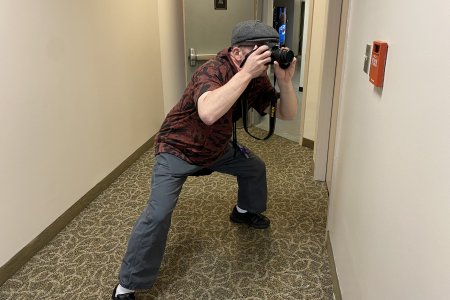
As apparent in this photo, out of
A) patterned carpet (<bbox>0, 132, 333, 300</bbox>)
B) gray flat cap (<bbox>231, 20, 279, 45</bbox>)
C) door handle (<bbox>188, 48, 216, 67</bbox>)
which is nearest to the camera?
gray flat cap (<bbox>231, 20, 279, 45</bbox>)

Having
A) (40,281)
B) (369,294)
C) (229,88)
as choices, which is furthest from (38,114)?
(369,294)

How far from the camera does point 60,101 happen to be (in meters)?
2.13

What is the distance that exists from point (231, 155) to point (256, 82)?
0.38 m

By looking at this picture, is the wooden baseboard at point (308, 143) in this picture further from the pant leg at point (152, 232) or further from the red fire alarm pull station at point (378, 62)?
the red fire alarm pull station at point (378, 62)

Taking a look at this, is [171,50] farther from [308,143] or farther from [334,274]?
[334,274]

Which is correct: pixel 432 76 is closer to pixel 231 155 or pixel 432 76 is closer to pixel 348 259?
pixel 348 259

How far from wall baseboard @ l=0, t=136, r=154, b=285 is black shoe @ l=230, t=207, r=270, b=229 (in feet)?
3.13

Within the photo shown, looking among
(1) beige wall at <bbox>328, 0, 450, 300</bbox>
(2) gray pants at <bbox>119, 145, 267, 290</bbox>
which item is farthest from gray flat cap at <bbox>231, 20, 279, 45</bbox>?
(2) gray pants at <bbox>119, 145, 267, 290</bbox>

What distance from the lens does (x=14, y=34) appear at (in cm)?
175

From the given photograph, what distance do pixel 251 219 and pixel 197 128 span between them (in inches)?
31.7

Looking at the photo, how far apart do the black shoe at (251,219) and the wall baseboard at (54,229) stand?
0.95m

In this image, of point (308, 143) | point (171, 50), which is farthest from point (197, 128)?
point (171, 50)

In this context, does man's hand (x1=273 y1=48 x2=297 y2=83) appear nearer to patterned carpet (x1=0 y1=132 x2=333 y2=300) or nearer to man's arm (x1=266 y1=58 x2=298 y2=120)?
man's arm (x1=266 y1=58 x2=298 y2=120)

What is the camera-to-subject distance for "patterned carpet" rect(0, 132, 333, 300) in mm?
1723
